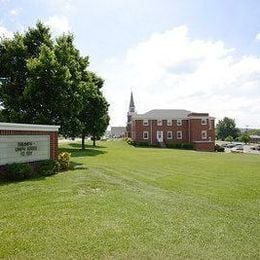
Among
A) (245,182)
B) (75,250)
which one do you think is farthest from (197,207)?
(245,182)

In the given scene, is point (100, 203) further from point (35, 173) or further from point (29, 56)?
point (29, 56)

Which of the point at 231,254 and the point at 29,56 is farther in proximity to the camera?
the point at 29,56

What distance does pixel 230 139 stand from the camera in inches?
6565

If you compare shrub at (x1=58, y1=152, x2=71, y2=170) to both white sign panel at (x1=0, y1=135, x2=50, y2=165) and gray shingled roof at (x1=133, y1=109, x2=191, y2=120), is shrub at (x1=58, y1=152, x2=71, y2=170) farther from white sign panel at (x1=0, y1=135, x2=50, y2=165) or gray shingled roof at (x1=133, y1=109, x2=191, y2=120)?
gray shingled roof at (x1=133, y1=109, x2=191, y2=120)

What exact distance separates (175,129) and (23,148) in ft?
209

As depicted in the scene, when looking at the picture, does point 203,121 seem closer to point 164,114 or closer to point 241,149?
point 164,114

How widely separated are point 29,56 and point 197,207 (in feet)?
82.9

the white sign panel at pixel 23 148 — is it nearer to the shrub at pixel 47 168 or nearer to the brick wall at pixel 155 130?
the shrub at pixel 47 168

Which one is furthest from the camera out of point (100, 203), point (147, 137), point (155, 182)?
point (147, 137)

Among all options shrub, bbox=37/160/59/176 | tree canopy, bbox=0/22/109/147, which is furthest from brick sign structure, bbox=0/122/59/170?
tree canopy, bbox=0/22/109/147

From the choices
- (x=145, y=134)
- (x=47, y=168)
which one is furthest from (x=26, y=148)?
(x=145, y=134)

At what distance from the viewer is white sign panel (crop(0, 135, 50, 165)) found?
18.9 metres

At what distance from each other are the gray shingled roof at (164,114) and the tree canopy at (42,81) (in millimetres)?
44410

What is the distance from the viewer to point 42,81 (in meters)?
29.4
